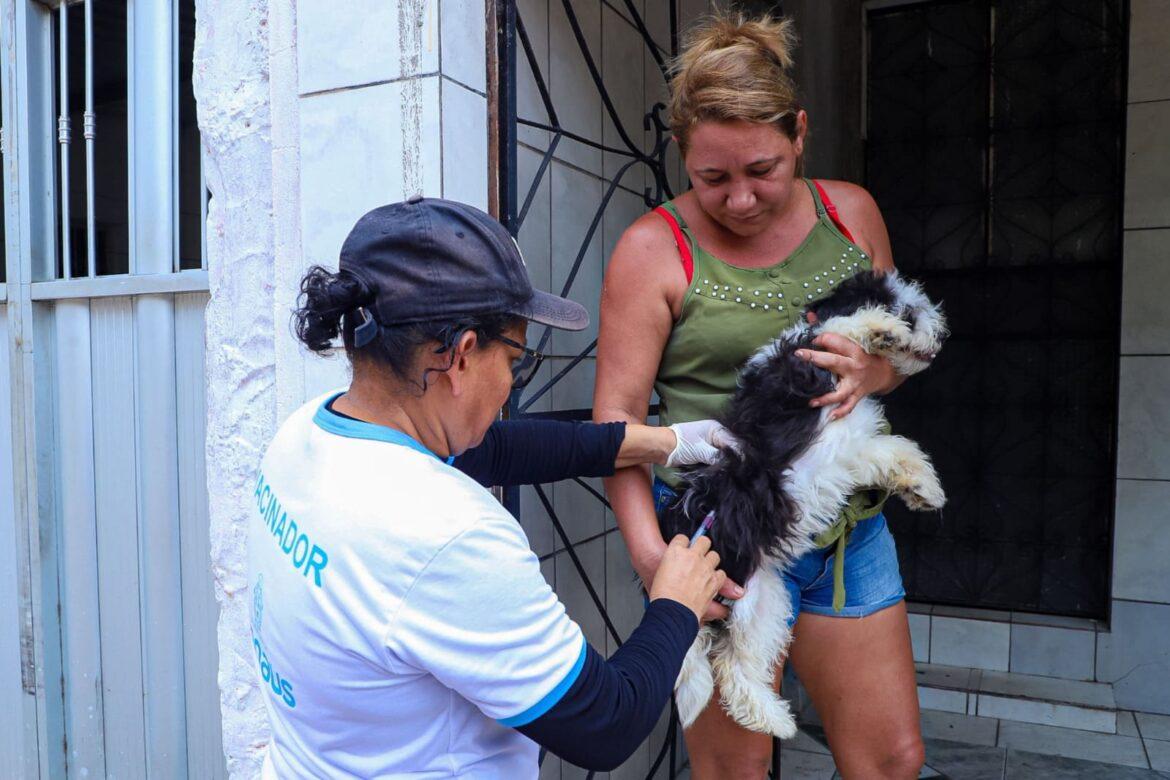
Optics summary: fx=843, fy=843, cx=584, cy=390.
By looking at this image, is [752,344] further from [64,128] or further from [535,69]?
[64,128]

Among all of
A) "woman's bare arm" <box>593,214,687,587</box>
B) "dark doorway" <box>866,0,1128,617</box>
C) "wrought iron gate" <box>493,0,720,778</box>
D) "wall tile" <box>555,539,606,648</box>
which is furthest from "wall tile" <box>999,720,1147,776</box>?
"woman's bare arm" <box>593,214,687,587</box>

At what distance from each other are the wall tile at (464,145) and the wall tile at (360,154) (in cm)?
3

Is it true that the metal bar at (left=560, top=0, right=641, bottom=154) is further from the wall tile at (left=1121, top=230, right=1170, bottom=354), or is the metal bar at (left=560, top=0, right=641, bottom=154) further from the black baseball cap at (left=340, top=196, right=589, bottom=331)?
the wall tile at (left=1121, top=230, right=1170, bottom=354)

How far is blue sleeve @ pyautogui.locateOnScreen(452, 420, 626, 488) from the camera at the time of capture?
1.93 m

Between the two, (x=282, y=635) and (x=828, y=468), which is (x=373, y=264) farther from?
(x=828, y=468)

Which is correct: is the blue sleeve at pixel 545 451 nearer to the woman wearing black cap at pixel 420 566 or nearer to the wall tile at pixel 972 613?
the woman wearing black cap at pixel 420 566

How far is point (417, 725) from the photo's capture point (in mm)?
1306

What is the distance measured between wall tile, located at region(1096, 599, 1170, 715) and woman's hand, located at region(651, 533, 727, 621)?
3.61 meters

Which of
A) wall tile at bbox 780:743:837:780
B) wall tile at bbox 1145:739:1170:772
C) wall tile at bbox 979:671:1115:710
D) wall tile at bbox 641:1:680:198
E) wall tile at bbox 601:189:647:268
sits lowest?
wall tile at bbox 780:743:837:780

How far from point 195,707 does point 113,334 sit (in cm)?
138

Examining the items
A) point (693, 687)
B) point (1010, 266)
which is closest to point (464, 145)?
point (693, 687)

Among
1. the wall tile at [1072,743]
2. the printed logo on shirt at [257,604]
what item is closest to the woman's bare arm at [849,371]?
the printed logo on shirt at [257,604]

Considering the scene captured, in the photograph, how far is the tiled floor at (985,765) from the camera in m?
3.74

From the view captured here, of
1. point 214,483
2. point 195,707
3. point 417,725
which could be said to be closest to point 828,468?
point 417,725
